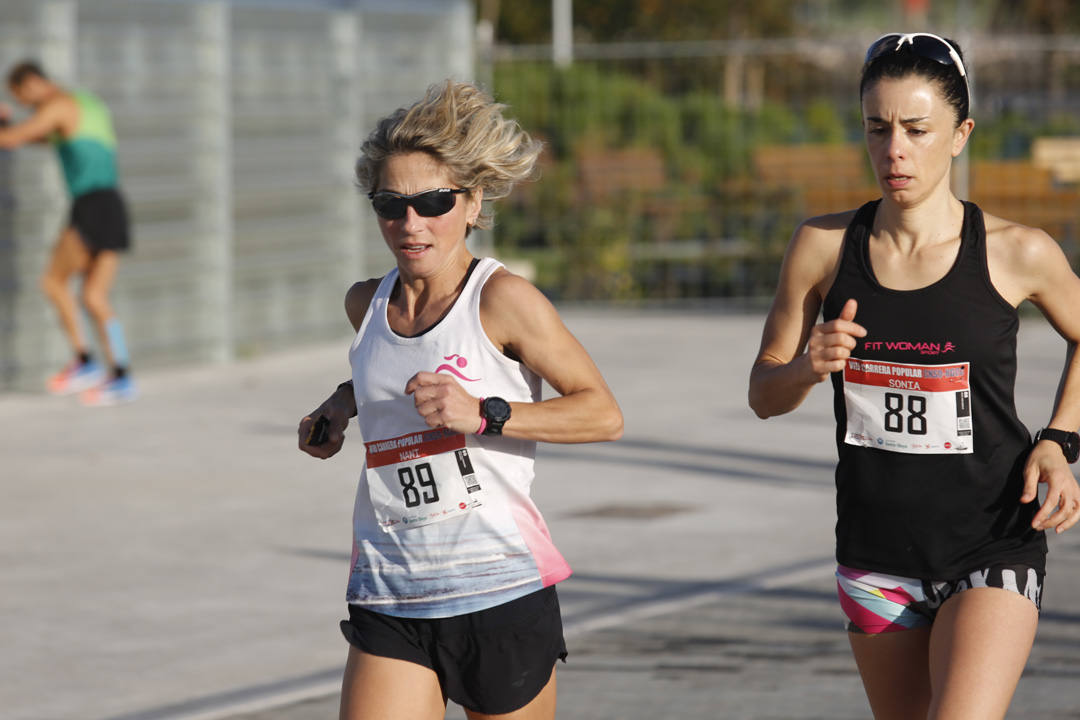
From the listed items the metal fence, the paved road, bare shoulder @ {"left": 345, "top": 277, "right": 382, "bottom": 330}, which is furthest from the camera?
the metal fence

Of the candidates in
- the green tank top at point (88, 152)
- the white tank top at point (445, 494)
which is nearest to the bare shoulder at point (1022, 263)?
the white tank top at point (445, 494)

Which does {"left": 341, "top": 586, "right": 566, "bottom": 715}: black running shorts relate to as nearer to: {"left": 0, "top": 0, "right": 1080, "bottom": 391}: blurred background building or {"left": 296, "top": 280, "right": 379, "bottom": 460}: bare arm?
{"left": 296, "top": 280, "right": 379, "bottom": 460}: bare arm

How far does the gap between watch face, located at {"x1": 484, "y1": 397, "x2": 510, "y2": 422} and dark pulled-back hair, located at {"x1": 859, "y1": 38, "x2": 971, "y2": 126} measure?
915 millimetres

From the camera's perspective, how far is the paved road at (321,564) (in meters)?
5.84

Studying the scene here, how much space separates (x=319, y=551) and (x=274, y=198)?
7.69 m

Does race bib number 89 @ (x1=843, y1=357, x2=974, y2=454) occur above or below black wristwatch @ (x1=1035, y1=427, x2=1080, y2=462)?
above

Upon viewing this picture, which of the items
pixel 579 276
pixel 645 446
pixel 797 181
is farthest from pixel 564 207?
pixel 645 446

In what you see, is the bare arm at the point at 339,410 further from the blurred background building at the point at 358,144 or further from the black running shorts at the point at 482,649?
the blurred background building at the point at 358,144

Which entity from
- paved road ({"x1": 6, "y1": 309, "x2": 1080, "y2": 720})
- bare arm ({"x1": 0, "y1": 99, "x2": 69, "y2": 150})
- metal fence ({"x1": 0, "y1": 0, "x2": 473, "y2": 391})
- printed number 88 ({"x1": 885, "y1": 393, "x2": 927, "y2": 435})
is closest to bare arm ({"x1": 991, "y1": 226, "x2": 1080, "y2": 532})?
printed number 88 ({"x1": 885, "y1": 393, "x2": 927, "y2": 435})

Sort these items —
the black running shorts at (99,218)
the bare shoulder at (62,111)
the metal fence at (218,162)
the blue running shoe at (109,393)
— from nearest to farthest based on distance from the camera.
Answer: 1. the bare shoulder at (62,111)
2. the black running shorts at (99,218)
3. the blue running shoe at (109,393)
4. the metal fence at (218,162)

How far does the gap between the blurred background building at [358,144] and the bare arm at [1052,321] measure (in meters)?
10.0

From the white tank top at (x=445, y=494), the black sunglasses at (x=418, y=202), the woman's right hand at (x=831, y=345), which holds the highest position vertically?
the black sunglasses at (x=418, y=202)

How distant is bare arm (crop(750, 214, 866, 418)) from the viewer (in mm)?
3746

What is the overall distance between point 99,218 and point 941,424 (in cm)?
905
